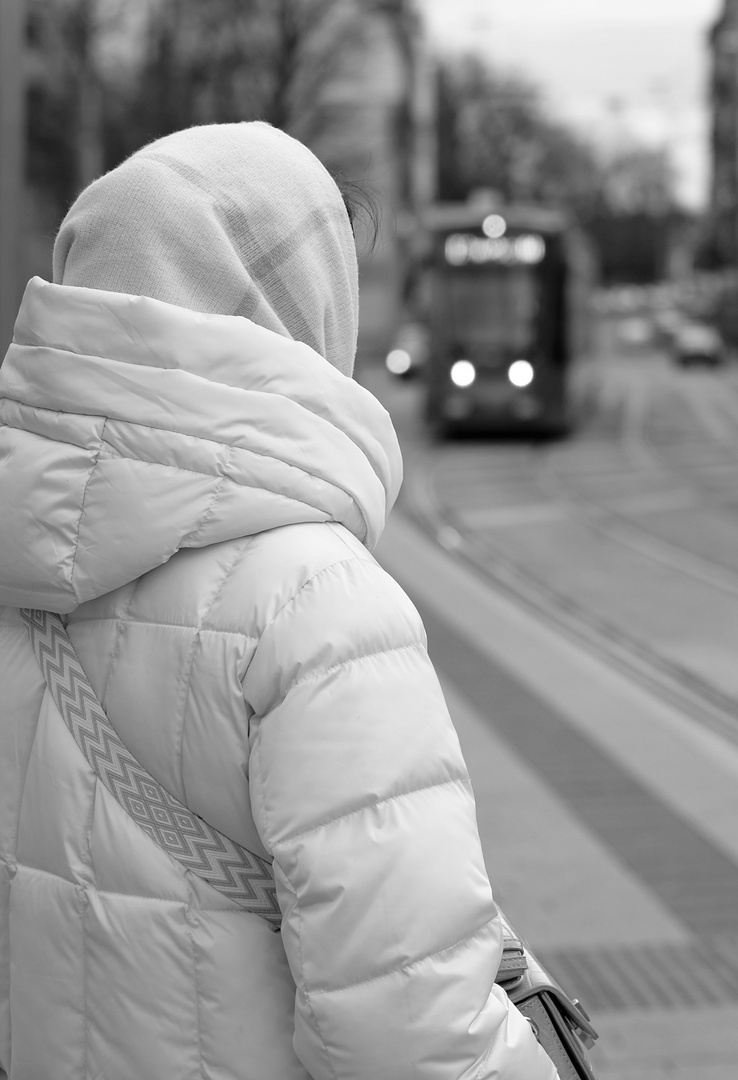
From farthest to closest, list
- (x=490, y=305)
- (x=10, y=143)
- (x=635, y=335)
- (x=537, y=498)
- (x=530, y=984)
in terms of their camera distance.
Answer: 1. (x=635, y=335)
2. (x=490, y=305)
3. (x=537, y=498)
4. (x=10, y=143)
5. (x=530, y=984)

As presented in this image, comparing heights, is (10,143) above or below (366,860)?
above

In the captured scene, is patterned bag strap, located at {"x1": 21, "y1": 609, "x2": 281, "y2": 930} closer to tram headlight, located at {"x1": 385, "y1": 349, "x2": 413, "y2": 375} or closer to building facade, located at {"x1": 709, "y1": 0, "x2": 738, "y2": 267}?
tram headlight, located at {"x1": 385, "y1": 349, "x2": 413, "y2": 375}

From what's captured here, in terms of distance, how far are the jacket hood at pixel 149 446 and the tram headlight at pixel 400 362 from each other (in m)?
42.2

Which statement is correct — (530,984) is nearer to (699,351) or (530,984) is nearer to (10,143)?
(10,143)

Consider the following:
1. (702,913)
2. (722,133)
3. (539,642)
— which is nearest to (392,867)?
(702,913)

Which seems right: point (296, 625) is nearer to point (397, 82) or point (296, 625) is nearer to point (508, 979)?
point (508, 979)

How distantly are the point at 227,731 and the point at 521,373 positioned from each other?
66.6ft

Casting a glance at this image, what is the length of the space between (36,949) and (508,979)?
45 cm

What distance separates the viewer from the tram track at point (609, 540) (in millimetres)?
7375

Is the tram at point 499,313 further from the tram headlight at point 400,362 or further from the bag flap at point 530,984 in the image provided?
the tram headlight at point 400,362

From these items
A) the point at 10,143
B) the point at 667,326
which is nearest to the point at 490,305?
the point at 10,143

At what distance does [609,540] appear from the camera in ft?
41.7

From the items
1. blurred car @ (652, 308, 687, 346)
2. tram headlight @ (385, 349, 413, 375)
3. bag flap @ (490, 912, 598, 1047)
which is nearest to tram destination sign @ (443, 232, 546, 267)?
bag flap @ (490, 912, 598, 1047)

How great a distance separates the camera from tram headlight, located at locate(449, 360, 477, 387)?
21.4 metres
